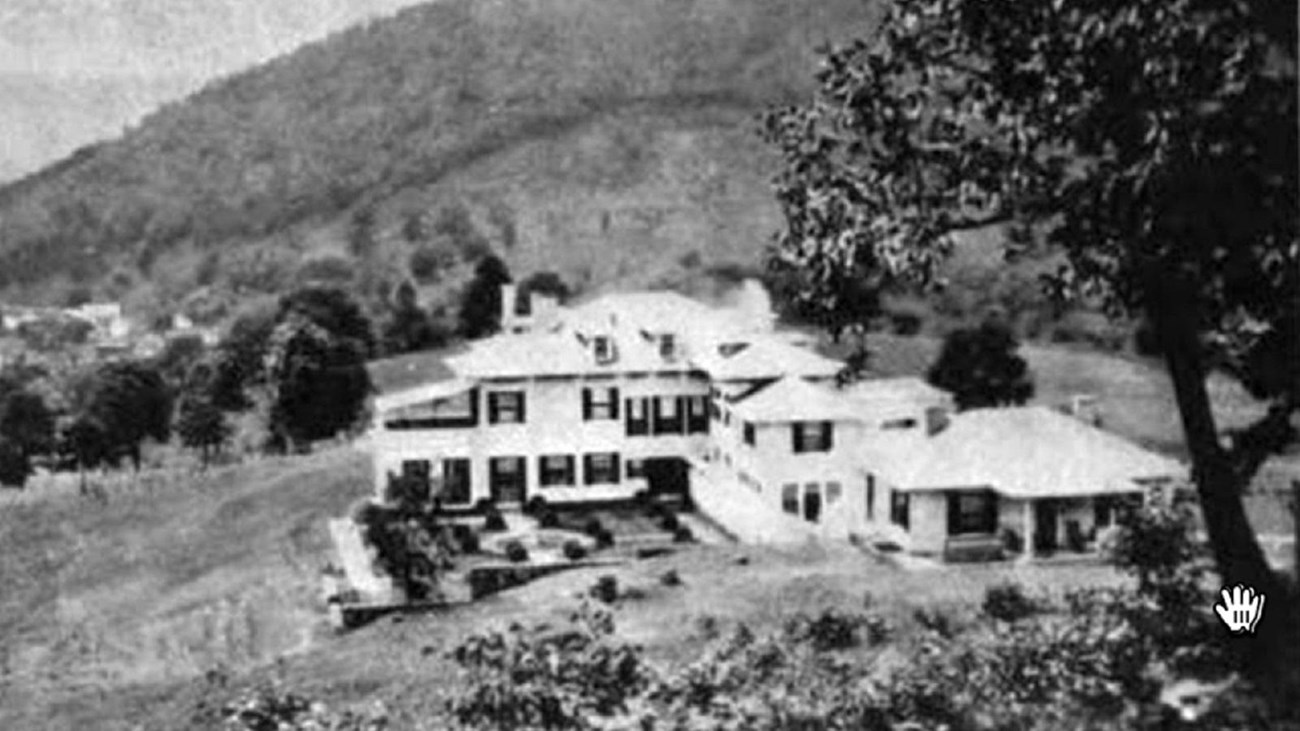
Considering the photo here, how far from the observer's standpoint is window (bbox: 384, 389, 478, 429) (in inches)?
1657

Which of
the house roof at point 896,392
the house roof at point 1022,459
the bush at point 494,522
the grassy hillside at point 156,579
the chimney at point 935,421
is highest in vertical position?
the house roof at point 896,392

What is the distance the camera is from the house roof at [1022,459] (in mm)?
33125

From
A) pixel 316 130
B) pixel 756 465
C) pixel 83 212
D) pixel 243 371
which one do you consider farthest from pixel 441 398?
pixel 316 130

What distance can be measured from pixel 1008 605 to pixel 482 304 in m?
46.2

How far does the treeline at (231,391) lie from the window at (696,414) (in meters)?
14.7

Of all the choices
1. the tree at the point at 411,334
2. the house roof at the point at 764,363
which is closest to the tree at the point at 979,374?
the house roof at the point at 764,363

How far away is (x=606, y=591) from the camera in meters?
28.5

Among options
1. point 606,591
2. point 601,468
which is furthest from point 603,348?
point 606,591

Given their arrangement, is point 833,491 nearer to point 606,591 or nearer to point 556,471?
point 556,471

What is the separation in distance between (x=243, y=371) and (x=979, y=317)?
27.7m

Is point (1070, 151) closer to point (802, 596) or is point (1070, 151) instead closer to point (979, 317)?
point (802, 596)

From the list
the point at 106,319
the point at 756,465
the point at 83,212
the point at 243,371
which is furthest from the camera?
the point at 83,212

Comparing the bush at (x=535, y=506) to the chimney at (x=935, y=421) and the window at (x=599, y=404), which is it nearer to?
the window at (x=599, y=404)

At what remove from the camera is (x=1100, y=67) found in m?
15.3
